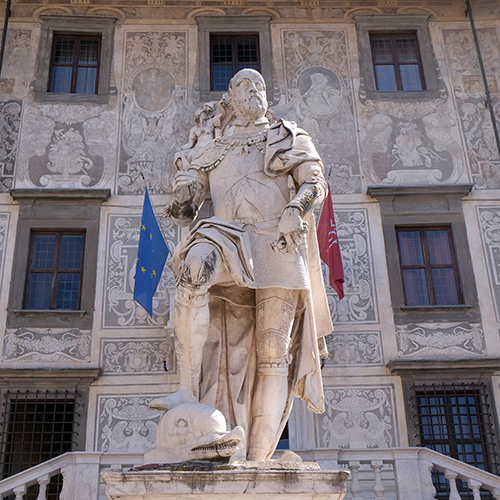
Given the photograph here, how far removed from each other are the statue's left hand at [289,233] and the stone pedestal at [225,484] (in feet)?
4.11

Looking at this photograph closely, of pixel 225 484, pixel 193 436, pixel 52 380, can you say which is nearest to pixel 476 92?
pixel 52 380

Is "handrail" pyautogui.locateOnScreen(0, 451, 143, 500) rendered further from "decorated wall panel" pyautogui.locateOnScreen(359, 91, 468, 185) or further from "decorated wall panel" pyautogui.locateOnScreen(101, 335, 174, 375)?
"decorated wall panel" pyautogui.locateOnScreen(359, 91, 468, 185)

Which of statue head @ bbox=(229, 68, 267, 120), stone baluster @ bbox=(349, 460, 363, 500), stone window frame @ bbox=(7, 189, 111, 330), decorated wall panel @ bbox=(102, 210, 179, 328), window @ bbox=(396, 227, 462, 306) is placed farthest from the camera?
window @ bbox=(396, 227, 462, 306)

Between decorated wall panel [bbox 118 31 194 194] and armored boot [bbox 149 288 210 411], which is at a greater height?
decorated wall panel [bbox 118 31 194 194]

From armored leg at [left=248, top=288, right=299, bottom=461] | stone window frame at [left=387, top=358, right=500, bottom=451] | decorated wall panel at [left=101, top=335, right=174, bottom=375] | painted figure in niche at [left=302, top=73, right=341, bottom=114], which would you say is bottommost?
armored leg at [left=248, top=288, right=299, bottom=461]

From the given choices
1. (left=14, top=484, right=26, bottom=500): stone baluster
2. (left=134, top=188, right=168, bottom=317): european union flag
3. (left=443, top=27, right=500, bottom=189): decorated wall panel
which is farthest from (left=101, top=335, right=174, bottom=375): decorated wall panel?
(left=443, top=27, right=500, bottom=189): decorated wall panel

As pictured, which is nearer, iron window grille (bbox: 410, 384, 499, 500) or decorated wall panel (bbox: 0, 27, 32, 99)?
iron window grille (bbox: 410, 384, 499, 500)

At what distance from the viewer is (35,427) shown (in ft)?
37.1

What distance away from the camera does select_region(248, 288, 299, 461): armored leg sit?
3908 millimetres

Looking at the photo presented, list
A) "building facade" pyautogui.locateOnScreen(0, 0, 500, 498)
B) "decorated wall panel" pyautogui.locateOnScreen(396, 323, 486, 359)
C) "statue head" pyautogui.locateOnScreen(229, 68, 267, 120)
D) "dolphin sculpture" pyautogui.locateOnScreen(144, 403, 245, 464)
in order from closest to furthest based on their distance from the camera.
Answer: "dolphin sculpture" pyautogui.locateOnScreen(144, 403, 245, 464)
"statue head" pyautogui.locateOnScreen(229, 68, 267, 120)
"building facade" pyautogui.locateOnScreen(0, 0, 500, 498)
"decorated wall panel" pyautogui.locateOnScreen(396, 323, 486, 359)

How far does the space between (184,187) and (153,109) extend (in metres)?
9.18

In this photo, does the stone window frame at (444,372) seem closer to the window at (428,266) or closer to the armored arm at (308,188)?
the window at (428,266)

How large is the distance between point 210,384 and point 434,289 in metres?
8.77

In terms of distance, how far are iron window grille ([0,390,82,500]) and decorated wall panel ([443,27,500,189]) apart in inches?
307
